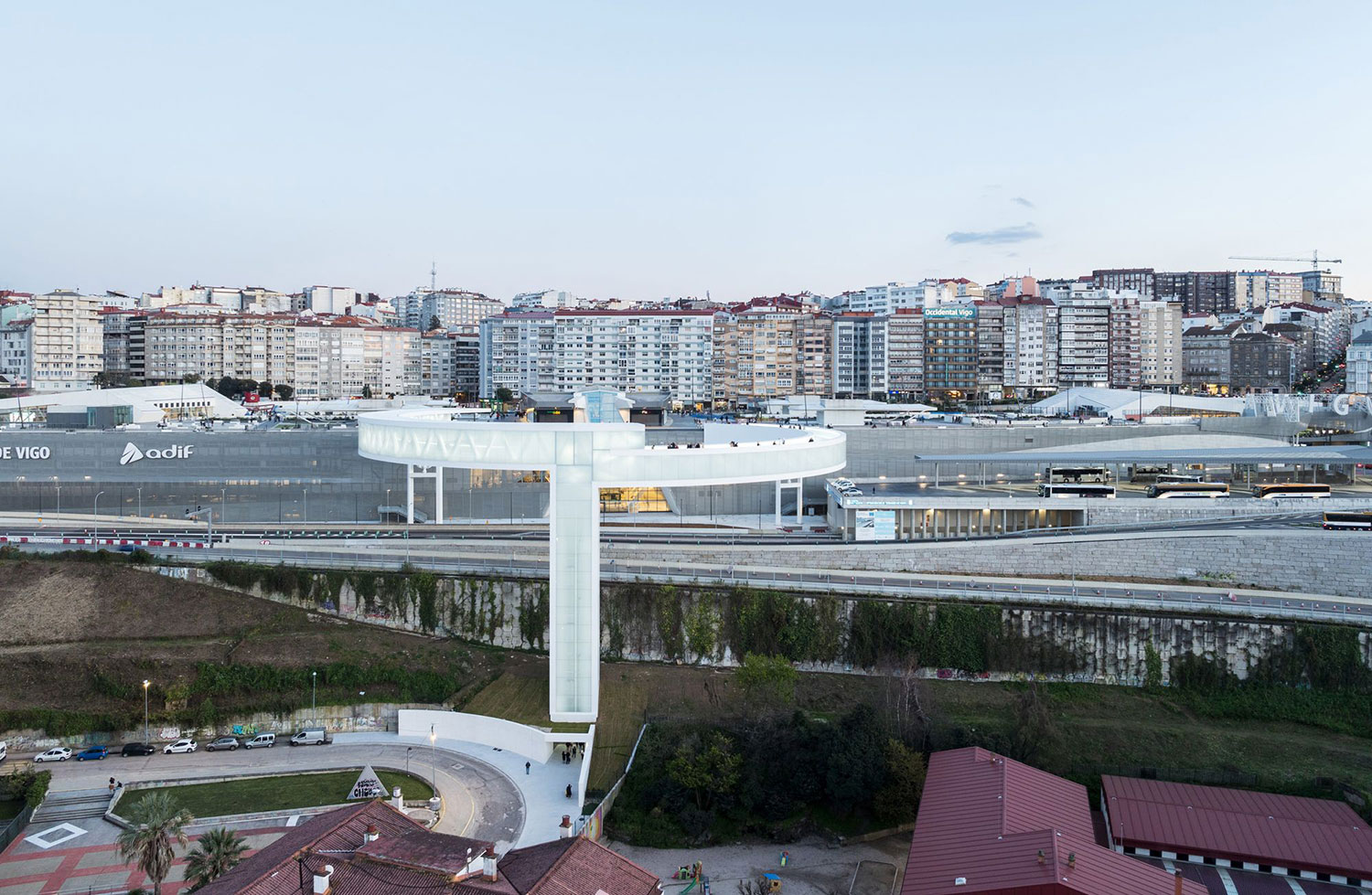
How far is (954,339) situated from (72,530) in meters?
80.2

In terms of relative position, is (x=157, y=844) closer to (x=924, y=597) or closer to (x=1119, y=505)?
(x=924, y=597)

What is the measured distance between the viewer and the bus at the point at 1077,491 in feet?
133

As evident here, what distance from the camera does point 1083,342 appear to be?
103062mm

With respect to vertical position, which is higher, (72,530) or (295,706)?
(72,530)

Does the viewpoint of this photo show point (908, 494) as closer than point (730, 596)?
No

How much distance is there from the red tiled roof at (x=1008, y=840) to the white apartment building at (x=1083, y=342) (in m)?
87.6

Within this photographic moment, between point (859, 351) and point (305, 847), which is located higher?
point (859, 351)

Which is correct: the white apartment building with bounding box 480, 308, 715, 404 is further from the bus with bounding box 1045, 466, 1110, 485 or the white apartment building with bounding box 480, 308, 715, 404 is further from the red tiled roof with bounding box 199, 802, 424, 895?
the red tiled roof with bounding box 199, 802, 424, 895

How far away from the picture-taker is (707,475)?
2619 cm

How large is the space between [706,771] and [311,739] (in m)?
11.3

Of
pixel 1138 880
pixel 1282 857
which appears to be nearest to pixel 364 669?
pixel 1138 880

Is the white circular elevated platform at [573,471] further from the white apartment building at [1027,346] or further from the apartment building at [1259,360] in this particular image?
the apartment building at [1259,360]

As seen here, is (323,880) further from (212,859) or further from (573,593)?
(573,593)

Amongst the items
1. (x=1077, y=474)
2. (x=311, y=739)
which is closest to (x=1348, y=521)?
(x=1077, y=474)
